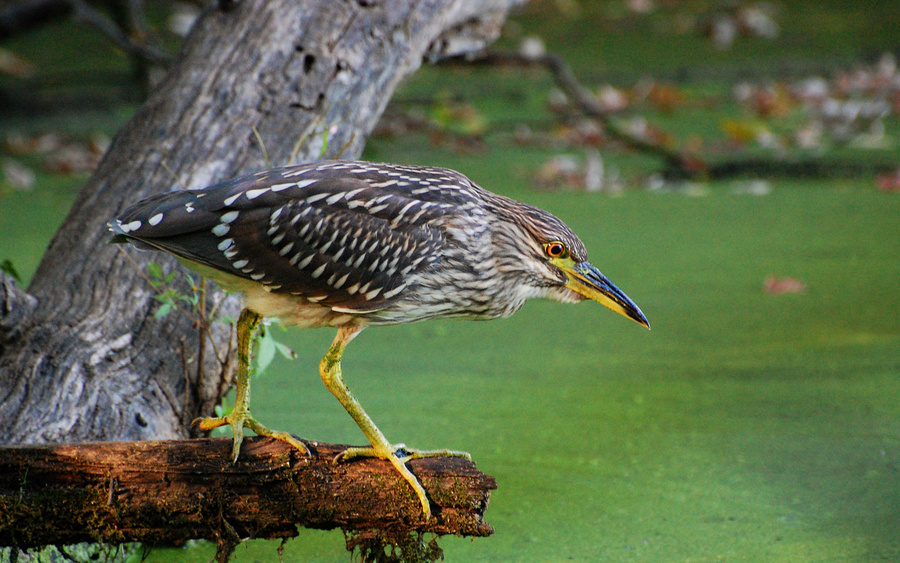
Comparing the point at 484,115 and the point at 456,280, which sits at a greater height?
the point at 484,115

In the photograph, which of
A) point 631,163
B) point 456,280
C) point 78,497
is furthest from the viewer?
point 631,163

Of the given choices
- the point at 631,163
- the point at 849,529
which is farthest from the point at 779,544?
the point at 631,163

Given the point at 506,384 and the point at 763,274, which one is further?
the point at 763,274

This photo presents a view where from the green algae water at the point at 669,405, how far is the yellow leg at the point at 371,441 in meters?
0.39

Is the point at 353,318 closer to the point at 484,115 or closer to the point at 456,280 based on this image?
the point at 456,280

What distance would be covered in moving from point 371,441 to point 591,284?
25.7 inches

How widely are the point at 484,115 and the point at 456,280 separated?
219 inches

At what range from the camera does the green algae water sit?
2363 mm

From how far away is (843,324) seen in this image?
376 centimetres

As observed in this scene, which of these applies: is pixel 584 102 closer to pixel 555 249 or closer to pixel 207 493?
pixel 555 249

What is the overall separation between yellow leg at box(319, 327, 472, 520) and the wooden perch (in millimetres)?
20

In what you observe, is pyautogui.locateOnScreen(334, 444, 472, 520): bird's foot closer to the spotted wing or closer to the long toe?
the long toe

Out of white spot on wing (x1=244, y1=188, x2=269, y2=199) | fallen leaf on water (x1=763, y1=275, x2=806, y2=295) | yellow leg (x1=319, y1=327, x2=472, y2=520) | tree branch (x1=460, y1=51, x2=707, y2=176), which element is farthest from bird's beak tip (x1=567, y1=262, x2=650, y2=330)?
tree branch (x1=460, y1=51, x2=707, y2=176)

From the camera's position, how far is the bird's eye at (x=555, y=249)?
2194 millimetres
